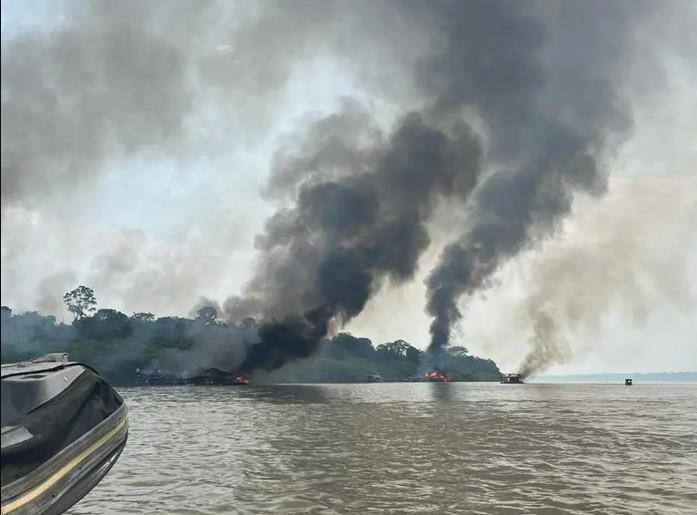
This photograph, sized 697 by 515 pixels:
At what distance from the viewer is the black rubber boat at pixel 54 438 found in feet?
26.4

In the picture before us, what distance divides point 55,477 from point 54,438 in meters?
0.68

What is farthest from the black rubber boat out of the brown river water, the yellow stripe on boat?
the brown river water

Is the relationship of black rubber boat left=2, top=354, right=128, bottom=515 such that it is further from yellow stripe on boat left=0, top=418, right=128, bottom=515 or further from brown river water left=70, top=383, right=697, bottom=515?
brown river water left=70, top=383, right=697, bottom=515

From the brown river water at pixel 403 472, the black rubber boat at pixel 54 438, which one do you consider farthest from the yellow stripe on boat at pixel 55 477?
the brown river water at pixel 403 472

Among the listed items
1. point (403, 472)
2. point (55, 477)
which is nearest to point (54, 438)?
point (55, 477)

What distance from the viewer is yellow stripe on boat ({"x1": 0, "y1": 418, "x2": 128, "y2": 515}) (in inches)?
313

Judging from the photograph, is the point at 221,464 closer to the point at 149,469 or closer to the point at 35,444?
the point at 149,469

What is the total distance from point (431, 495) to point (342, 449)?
36.2 feet

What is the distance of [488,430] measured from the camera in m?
35.4

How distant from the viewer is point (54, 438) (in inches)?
365

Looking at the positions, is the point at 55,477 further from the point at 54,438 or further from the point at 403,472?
the point at 403,472

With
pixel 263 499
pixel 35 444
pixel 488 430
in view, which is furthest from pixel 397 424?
pixel 35 444

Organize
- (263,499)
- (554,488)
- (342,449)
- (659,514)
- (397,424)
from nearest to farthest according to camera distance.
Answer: (659,514), (263,499), (554,488), (342,449), (397,424)

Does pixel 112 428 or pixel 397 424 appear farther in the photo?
pixel 397 424
